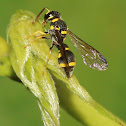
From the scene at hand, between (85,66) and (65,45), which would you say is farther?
(85,66)

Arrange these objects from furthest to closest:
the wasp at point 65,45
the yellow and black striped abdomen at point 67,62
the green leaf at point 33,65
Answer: the wasp at point 65,45 < the yellow and black striped abdomen at point 67,62 < the green leaf at point 33,65

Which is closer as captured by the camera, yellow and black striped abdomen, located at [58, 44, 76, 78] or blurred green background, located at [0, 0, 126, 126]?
yellow and black striped abdomen, located at [58, 44, 76, 78]

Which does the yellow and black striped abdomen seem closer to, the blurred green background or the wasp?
the wasp

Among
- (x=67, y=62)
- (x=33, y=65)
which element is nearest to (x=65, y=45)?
(x=67, y=62)

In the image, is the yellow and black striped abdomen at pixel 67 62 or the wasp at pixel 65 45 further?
the wasp at pixel 65 45

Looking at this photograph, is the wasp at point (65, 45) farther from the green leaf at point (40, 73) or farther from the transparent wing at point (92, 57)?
the green leaf at point (40, 73)

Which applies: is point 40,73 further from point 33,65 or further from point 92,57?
point 92,57

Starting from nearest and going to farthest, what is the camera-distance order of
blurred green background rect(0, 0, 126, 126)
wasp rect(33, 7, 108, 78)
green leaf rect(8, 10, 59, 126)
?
green leaf rect(8, 10, 59, 126)
wasp rect(33, 7, 108, 78)
blurred green background rect(0, 0, 126, 126)

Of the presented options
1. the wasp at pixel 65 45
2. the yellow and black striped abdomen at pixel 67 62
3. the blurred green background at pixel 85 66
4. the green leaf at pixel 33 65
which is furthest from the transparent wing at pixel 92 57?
the blurred green background at pixel 85 66

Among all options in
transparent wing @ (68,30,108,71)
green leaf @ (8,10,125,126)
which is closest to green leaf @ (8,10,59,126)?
green leaf @ (8,10,125,126)

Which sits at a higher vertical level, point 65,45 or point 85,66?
point 65,45
